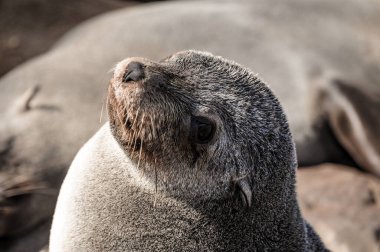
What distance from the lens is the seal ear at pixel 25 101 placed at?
7.32 m

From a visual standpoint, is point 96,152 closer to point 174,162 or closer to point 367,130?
point 174,162

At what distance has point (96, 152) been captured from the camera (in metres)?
4.57

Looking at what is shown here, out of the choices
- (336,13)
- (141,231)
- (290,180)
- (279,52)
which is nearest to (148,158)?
(141,231)

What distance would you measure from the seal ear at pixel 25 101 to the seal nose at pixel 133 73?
129 inches

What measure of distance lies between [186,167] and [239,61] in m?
3.81

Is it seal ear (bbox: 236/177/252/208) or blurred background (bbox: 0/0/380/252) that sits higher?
blurred background (bbox: 0/0/380/252)

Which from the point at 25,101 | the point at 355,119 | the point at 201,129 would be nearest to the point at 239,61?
the point at 355,119

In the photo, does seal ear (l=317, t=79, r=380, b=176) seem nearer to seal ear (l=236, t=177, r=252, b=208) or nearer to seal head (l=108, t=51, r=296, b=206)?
seal head (l=108, t=51, r=296, b=206)

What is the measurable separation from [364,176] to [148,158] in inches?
138

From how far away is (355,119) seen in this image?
764cm

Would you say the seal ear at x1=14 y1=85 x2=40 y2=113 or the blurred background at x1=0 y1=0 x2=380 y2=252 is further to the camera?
the seal ear at x1=14 y1=85 x2=40 y2=113

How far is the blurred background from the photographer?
22.8ft

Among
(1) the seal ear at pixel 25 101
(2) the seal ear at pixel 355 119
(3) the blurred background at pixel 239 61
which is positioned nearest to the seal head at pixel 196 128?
(3) the blurred background at pixel 239 61

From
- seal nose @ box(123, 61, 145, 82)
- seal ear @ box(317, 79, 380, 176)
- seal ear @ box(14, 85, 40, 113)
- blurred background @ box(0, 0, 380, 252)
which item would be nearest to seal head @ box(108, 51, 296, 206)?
seal nose @ box(123, 61, 145, 82)
